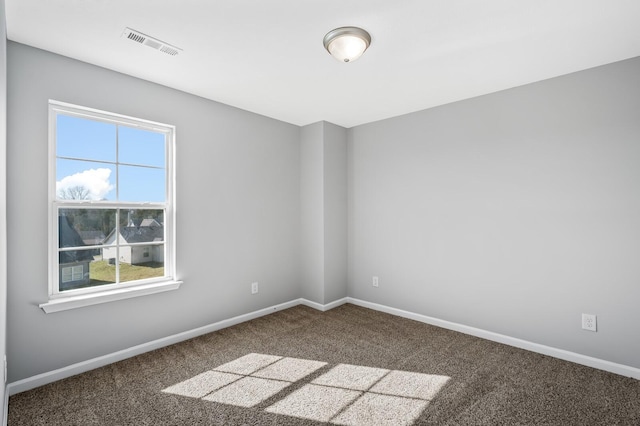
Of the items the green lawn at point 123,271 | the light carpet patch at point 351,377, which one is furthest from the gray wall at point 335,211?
the green lawn at point 123,271

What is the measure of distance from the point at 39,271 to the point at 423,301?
139 inches

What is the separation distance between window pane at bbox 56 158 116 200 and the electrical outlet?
13.4 ft

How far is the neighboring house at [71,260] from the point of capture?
2.57m

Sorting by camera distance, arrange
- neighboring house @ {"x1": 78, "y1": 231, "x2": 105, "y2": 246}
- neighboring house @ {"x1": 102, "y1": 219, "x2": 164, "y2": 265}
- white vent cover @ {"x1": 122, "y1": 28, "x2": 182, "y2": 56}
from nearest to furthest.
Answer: white vent cover @ {"x1": 122, "y1": 28, "x2": 182, "y2": 56}, neighboring house @ {"x1": 78, "y1": 231, "x2": 105, "y2": 246}, neighboring house @ {"x1": 102, "y1": 219, "x2": 164, "y2": 265}

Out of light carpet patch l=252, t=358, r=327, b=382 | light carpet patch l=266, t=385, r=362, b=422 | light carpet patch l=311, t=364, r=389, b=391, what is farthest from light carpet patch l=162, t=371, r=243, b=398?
light carpet patch l=311, t=364, r=389, b=391

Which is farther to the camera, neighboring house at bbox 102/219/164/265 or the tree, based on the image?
neighboring house at bbox 102/219/164/265

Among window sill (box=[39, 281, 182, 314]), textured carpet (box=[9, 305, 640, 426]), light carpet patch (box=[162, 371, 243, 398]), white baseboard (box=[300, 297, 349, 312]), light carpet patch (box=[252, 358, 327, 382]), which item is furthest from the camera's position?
white baseboard (box=[300, 297, 349, 312])

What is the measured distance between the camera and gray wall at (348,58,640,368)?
259 cm

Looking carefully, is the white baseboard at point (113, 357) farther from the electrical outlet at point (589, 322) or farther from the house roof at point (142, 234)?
the electrical outlet at point (589, 322)

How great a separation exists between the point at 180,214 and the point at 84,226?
771 mm

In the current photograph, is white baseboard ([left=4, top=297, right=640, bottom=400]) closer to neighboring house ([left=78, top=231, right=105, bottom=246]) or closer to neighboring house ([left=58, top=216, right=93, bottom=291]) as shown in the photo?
neighboring house ([left=58, top=216, right=93, bottom=291])

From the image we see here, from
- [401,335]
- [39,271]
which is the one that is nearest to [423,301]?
[401,335]

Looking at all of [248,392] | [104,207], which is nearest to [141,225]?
[104,207]

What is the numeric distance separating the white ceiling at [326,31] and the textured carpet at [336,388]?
7.96 ft
